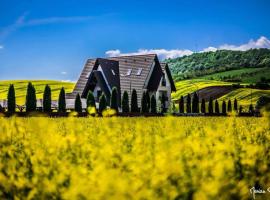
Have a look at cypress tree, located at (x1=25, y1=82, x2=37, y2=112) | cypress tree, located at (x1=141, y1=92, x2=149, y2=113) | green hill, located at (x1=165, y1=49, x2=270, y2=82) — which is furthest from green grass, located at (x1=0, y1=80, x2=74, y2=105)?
green hill, located at (x1=165, y1=49, x2=270, y2=82)

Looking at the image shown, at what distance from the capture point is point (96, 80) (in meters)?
50.0

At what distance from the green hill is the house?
43170mm

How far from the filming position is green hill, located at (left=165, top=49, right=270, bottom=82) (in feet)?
338

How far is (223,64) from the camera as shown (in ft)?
393

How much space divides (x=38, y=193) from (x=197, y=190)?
Answer: 1375 millimetres

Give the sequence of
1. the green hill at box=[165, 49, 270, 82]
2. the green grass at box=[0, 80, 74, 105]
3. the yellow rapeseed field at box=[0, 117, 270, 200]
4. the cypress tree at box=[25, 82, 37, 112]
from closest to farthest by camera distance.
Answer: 1. the yellow rapeseed field at box=[0, 117, 270, 200]
2. the cypress tree at box=[25, 82, 37, 112]
3. the green grass at box=[0, 80, 74, 105]
4. the green hill at box=[165, 49, 270, 82]

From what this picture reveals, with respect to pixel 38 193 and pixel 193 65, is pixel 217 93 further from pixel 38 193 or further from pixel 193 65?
pixel 38 193

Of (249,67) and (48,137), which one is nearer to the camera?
(48,137)

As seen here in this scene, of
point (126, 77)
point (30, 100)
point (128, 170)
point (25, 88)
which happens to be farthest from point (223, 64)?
point (128, 170)

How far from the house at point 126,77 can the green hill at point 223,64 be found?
4317 cm

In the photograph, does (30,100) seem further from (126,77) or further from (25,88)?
(25,88)

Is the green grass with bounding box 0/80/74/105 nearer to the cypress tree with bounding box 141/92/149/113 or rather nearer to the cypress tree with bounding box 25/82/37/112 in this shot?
the cypress tree with bounding box 141/92/149/113

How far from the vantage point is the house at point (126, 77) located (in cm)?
5028

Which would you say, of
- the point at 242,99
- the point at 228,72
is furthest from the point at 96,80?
the point at 228,72
